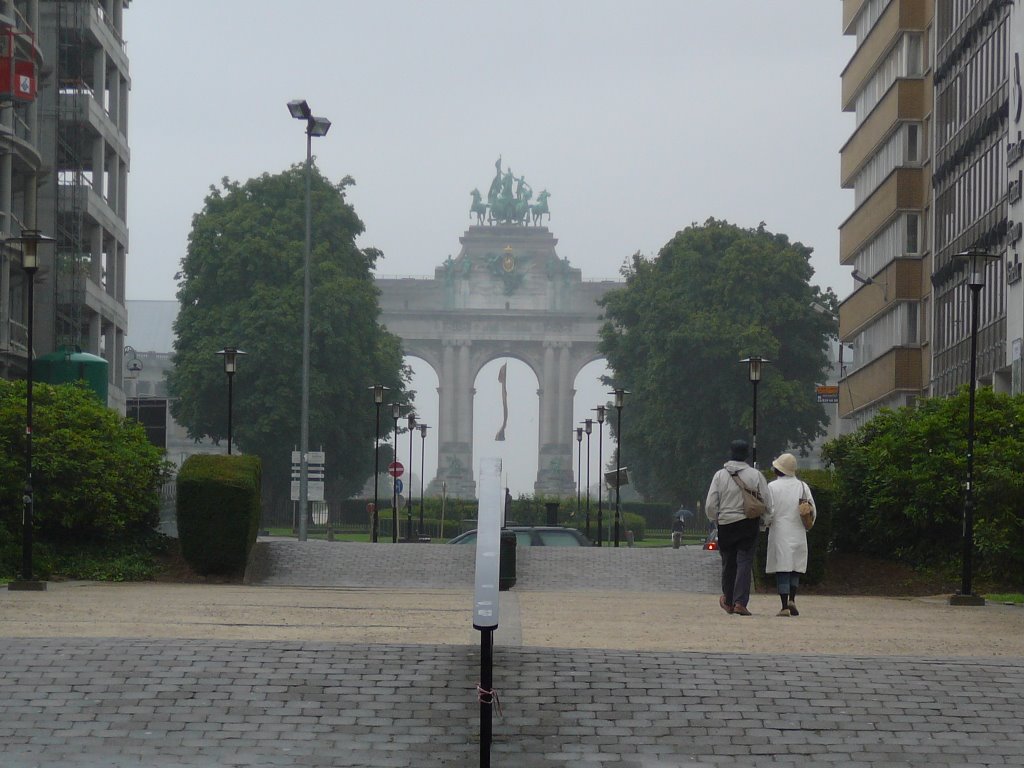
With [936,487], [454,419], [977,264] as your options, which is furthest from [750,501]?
[454,419]

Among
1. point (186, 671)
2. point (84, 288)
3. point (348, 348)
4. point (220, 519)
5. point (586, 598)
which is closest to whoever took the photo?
point (186, 671)

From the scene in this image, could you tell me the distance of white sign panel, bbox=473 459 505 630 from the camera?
9.91m

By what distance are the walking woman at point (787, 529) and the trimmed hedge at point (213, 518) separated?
9.76m

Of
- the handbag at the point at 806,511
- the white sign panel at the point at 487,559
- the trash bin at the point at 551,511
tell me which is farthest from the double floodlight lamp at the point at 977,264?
the trash bin at the point at 551,511

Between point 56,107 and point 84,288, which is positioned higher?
point 56,107

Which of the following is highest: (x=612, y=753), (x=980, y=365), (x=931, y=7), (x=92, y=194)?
(x=931, y=7)

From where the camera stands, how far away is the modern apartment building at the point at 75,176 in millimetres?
47688

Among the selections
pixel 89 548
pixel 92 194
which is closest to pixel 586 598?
pixel 89 548

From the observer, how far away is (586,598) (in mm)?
23906

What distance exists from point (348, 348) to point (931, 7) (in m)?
24.9

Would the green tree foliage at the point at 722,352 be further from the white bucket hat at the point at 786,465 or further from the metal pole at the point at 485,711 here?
the metal pole at the point at 485,711

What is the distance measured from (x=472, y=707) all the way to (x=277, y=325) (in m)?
54.3

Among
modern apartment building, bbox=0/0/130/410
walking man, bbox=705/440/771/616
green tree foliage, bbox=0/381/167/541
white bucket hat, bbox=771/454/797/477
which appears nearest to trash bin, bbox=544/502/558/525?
modern apartment building, bbox=0/0/130/410

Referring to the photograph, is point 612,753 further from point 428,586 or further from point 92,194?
point 92,194
